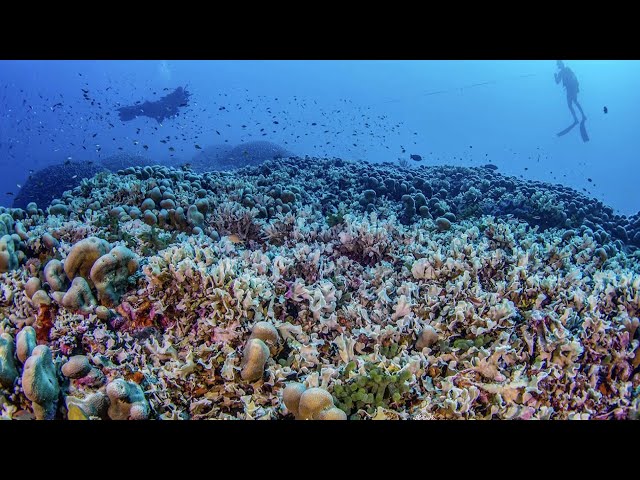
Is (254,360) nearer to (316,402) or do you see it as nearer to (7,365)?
(316,402)

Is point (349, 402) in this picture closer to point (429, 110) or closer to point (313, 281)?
point (313, 281)

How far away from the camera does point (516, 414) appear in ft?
9.50

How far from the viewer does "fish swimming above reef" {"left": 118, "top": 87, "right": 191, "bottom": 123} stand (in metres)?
30.9

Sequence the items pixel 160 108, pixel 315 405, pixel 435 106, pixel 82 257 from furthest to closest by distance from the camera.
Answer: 1. pixel 435 106
2. pixel 160 108
3. pixel 82 257
4. pixel 315 405

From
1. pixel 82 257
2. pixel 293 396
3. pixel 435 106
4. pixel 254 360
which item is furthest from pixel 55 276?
pixel 435 106

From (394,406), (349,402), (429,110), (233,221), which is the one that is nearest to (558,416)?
(394,406)

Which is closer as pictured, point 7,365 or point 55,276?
point 7,365

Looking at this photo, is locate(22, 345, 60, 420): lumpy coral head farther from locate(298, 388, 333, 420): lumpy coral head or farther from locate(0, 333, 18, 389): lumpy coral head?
locate(298, 388, 333, 420): lumpy coral head

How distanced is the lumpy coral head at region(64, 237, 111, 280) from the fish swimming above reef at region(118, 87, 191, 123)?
98.4 feet

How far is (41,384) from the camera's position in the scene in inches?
112

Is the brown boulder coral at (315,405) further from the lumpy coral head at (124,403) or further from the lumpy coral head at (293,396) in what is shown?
the lumpy coral head at (124,403)

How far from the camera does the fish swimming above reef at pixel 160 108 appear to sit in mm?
30859

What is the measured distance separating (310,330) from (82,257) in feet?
9.20
